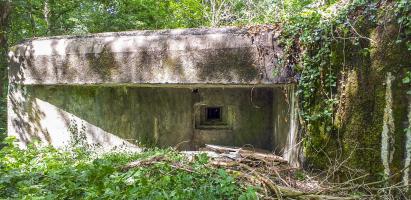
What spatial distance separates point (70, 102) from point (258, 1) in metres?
8.37

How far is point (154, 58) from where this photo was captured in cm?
478

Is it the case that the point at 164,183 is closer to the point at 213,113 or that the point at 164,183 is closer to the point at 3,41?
the point at 213,113

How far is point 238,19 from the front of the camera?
1134cm

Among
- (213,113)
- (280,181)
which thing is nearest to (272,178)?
(280,181)

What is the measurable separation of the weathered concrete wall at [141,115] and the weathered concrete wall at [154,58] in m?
0.43

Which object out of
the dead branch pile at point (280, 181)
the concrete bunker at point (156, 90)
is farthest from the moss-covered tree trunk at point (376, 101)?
the concrete bunker at point (156, 90)

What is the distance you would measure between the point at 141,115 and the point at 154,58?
59.2 inches

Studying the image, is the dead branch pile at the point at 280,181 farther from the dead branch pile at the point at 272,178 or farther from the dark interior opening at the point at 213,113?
the dark interior opening at the point at 213,113

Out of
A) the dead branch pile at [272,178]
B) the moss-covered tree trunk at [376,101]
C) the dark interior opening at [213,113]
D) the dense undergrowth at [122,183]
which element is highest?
the moss-covered tree trunk at [376,101]

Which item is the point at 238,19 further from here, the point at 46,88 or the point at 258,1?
the point at 46,88

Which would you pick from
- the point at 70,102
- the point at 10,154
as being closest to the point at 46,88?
the point at 70,102

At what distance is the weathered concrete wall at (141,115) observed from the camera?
561cm

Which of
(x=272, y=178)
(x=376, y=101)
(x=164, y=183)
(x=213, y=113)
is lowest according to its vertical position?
(x=272, y=178)

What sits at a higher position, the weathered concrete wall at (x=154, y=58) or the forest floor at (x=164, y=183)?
the weathered concrete wall at (x=154, y=58)
